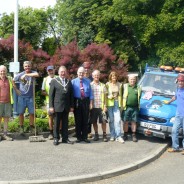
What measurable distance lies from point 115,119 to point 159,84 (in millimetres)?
2140

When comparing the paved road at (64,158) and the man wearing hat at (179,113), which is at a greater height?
the man wearing hat at (179,113)

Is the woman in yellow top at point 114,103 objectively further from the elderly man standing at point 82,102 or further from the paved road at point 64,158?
the elderly man standing at point 82,102

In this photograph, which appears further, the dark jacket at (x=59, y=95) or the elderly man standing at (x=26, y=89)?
the elderly man standing at (x=26, y=89)

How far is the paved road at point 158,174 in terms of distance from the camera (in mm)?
7346

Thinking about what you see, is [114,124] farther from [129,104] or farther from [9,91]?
[9,91]

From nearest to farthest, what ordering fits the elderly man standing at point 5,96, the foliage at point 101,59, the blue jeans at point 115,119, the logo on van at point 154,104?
the elderly man standing at point 5,96
the blue jeans at point 115,119
the logo on van at point 154,104
the foliage at point 101,59

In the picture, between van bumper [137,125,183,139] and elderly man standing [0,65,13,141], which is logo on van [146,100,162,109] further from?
elderly man standing [0,65,13,141]

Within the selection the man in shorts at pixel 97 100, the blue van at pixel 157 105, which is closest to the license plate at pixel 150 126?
the blue van at pixel 157 105

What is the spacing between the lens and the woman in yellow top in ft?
34.1

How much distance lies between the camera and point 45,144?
9.82 meters

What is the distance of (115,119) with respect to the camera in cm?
1047

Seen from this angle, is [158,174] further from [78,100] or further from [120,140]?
[78,100]

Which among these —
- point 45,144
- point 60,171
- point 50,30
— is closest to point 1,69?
point 45,144

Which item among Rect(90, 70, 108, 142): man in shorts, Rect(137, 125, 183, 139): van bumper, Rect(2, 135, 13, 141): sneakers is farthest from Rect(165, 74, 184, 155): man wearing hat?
Rect(2, 135, 13, 141): sneakers
